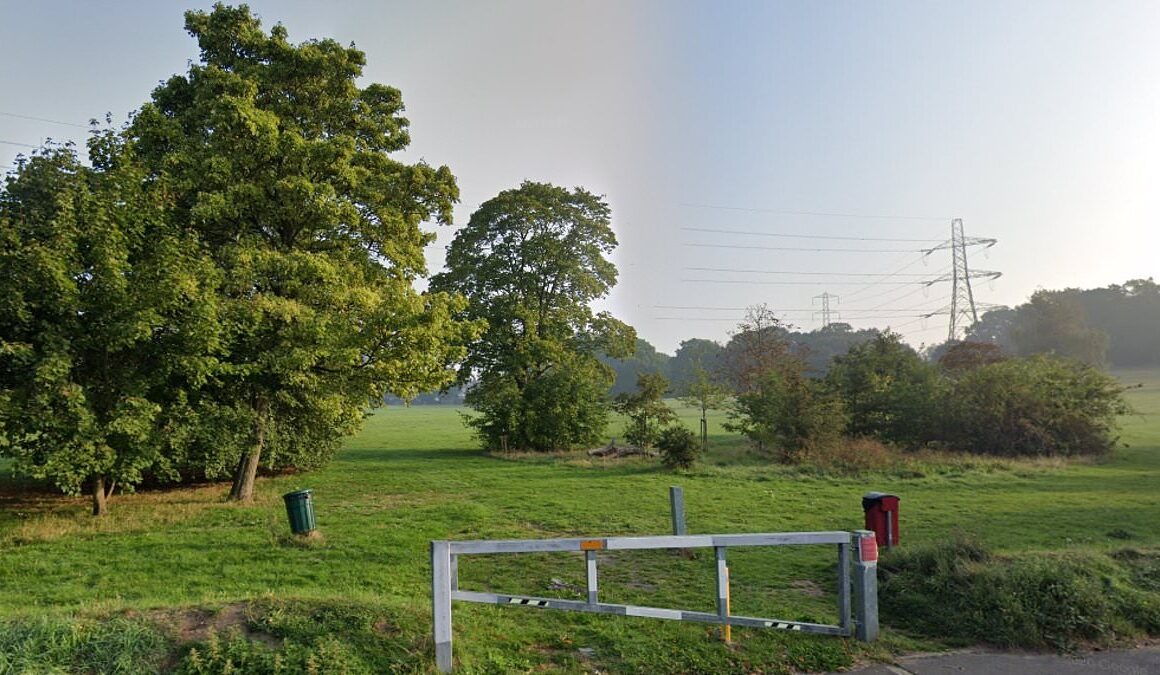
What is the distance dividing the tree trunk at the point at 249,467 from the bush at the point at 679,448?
12545mm

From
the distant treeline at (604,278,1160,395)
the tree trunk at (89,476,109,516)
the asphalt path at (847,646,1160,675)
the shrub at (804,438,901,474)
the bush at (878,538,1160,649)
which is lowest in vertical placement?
the shrub at (804,438,901,474)

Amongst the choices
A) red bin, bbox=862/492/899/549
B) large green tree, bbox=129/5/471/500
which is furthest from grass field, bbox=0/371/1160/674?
large green tree, bbox=129/5/471/500

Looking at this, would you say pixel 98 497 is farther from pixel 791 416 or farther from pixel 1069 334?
pixel 1069 334

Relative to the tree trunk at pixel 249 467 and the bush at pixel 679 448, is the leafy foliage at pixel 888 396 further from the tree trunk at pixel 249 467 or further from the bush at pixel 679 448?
the tree trunk at pixel 249 467

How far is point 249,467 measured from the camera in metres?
15.7

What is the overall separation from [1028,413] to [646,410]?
51.2 feet

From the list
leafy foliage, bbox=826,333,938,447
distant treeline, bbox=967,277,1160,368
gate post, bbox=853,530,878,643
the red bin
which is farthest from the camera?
distant treeline, bbox=967,277,1160,368

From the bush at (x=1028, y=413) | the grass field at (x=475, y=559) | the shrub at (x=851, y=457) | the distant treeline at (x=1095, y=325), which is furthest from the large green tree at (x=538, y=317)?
the distant treeline at (x=1095, y=325)

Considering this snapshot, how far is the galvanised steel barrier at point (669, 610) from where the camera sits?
501 cm

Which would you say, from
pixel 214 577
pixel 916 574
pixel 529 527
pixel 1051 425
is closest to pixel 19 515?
pixel 214 577

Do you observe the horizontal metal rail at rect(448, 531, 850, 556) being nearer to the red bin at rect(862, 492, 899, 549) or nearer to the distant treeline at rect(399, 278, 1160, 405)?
the red bin at rect(862, 492, 899, 549)

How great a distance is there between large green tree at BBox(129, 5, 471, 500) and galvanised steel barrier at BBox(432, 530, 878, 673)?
8.74 metres

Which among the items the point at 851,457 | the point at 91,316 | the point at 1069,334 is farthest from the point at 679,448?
the point at 1069,334

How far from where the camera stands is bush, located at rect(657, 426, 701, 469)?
2106 centimetres
